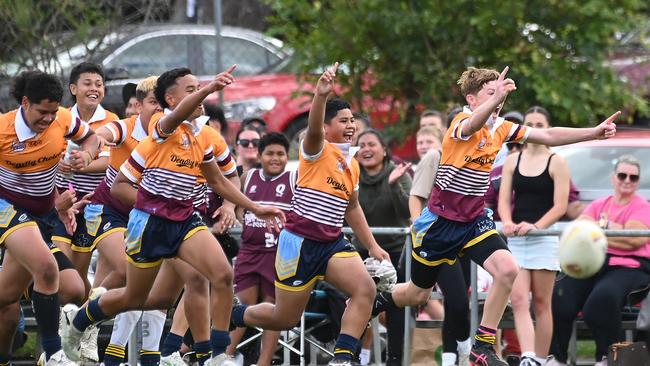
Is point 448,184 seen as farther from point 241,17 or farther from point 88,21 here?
point 241,17

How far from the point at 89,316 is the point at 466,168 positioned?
299cm

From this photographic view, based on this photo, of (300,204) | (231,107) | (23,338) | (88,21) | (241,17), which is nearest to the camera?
(300,204)

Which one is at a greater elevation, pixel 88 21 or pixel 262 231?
pixel 88 21

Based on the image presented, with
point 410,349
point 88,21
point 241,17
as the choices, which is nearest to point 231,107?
point 88,21

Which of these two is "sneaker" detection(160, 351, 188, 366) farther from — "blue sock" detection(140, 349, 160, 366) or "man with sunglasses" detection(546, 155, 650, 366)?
"man with sunglasses" detection(546, 155, 650, 366)

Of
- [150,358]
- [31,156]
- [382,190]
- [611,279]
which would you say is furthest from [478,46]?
[31,156]

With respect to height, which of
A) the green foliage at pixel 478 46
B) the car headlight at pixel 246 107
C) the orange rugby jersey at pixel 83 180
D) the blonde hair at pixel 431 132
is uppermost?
the green foliage at pixel 478 46

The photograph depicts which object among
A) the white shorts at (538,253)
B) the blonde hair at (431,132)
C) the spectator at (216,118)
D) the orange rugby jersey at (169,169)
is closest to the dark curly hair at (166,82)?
the orange rugby jersey at (169,169)

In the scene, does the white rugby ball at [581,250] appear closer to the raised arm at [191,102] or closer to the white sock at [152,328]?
the raised arm at [191,102]

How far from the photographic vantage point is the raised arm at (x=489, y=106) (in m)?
9.72

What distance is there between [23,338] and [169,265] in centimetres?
288

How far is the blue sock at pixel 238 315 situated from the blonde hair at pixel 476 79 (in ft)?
7.75

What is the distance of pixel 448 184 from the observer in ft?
34.6

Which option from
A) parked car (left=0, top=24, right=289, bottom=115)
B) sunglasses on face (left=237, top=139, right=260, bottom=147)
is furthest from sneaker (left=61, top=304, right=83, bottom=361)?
parked car (left=0, top=24, right=289, bottom=115)
